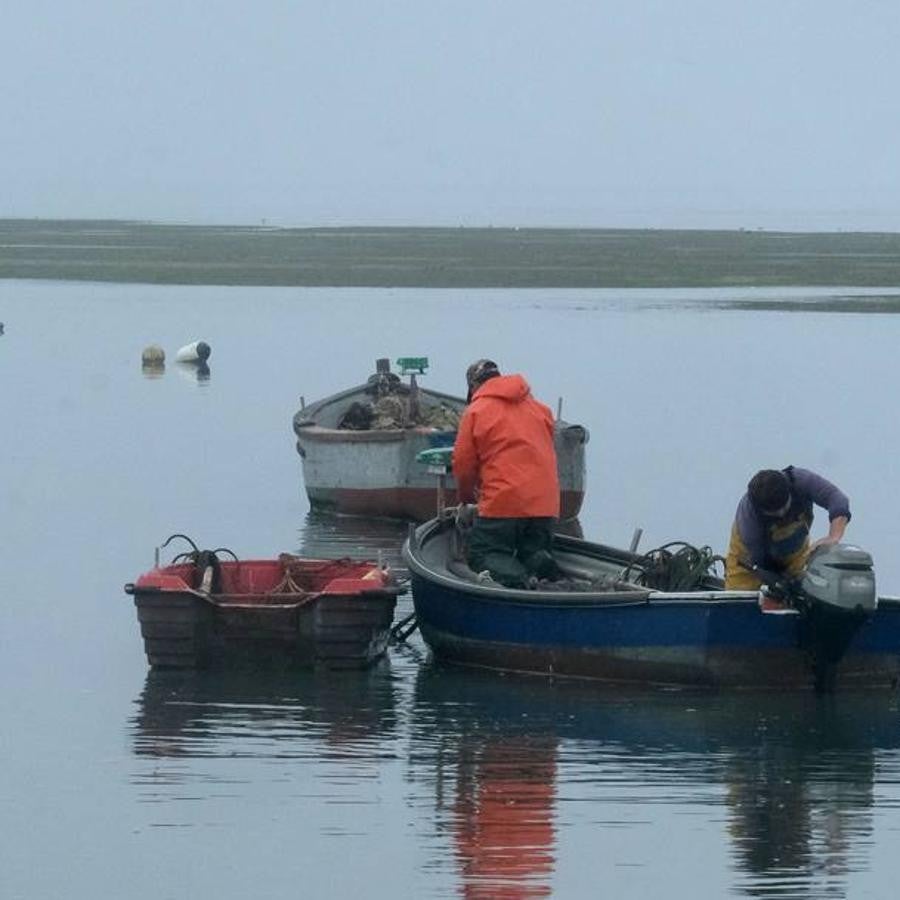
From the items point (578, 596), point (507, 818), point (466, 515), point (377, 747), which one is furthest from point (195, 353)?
point (507, 818)

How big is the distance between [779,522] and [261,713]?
9.75 ft

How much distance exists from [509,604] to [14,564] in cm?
619

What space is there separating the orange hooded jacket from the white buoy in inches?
948

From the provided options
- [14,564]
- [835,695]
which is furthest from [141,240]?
[835,695]

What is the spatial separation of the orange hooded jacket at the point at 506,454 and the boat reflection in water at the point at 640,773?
102 centimetres

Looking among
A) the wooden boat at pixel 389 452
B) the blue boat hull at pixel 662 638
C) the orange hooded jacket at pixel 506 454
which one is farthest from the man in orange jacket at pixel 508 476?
the wooden boat at pixel 389 452

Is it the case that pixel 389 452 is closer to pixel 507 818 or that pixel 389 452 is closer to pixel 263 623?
pixel 263 623

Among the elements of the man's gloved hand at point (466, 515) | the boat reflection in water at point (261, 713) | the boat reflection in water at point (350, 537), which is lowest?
the boat reflection in water at point (261, 713)

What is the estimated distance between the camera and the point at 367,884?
10.8m

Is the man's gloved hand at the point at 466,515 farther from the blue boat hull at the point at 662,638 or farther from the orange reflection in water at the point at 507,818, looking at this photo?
the orange reflection in water at the point at 507,818

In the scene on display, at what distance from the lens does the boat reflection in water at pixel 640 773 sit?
1109 centimetres

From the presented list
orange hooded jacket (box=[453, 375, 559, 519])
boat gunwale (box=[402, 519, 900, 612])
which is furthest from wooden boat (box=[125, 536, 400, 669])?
orange hooded jacket (box=[453, 375, 559, 519])

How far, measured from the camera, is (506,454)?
15.1 metres

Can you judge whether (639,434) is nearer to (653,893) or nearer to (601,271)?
(653,893)
